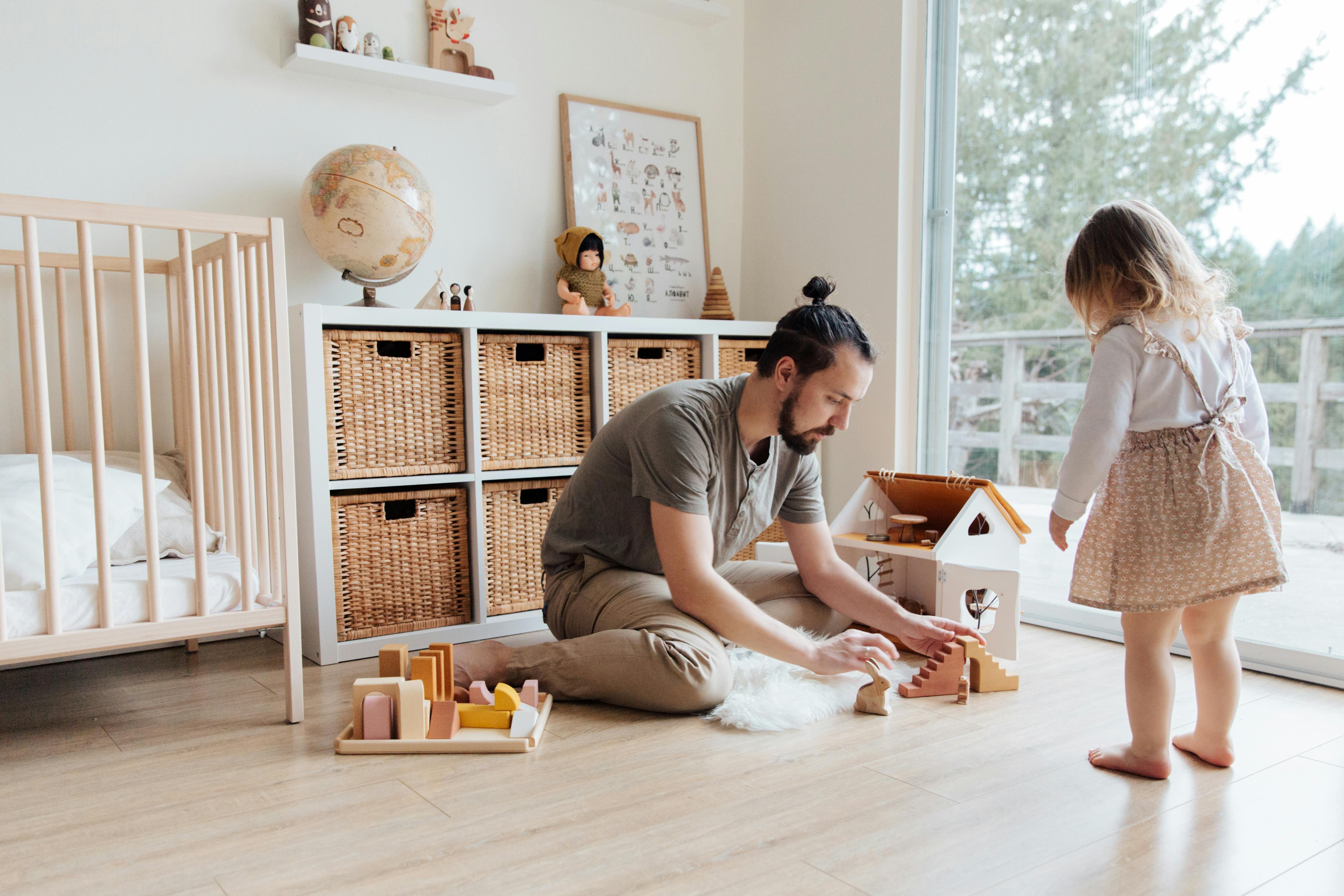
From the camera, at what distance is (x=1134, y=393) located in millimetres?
1366

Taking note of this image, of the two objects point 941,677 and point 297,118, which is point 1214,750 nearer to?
point 941,677

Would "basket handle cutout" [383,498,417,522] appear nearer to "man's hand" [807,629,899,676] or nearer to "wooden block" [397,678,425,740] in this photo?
"wooden block" [397,678,425,740]

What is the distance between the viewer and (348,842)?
1.16 metres

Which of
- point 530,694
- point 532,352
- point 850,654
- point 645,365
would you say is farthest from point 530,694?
point 645,365

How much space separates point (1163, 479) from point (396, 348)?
61.2 inches

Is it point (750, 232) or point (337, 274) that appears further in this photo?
point (750, 232)

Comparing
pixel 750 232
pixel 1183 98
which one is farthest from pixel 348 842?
pixel 750 232

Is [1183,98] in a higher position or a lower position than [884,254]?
higher

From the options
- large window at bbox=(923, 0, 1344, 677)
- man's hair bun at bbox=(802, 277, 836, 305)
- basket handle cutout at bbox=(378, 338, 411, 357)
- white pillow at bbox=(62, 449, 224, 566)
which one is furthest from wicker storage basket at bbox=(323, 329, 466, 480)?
large window at bbox=(923, 0, 1344, 677)

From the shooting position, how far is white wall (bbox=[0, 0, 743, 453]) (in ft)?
6.66

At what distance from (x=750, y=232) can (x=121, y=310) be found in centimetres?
178

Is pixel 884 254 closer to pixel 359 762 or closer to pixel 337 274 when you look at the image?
pixel 337 274

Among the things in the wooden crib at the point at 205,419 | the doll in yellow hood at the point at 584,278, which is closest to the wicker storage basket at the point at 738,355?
the doll in yellow hood at the point at 584,278

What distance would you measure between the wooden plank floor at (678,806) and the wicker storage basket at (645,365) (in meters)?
0.94
